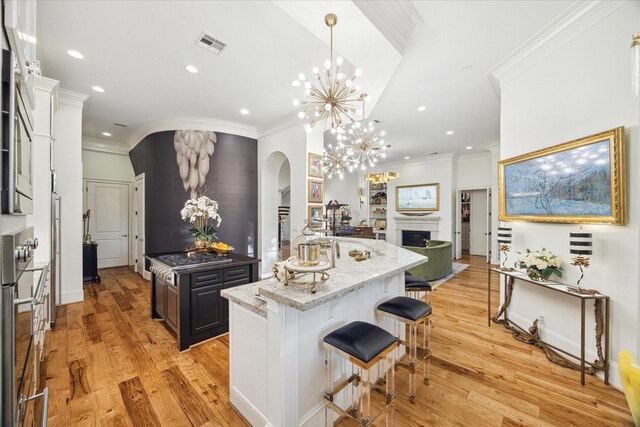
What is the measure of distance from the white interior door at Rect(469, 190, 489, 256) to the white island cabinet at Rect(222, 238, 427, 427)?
8279 millimetres

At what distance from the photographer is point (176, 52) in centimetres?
295

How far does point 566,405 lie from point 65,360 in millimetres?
4480

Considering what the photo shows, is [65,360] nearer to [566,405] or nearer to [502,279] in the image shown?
[566,405]

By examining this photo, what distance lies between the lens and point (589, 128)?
2.36 m

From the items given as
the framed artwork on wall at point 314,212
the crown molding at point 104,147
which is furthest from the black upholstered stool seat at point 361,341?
the crown molding at point 104,147

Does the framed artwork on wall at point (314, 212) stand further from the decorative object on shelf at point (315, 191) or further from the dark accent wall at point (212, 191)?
the dark accent wall at point (212, 191)

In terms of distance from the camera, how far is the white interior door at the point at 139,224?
5.75m

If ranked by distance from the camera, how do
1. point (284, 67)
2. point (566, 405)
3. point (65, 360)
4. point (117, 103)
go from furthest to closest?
point (117, 103), point (284, 67), point (65, 360), point (566, 405)

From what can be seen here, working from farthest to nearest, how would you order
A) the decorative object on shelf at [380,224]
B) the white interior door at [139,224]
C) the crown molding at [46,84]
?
1. the decorative object on shelf at [380,224]
2. the white interior door at [139,224]
3. the crown molding at [46,84]

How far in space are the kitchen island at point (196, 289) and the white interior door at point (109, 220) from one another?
463cm

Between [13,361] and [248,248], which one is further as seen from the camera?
[248,248]

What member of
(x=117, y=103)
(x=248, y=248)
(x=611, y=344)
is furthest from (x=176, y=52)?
(x=611, y=344)

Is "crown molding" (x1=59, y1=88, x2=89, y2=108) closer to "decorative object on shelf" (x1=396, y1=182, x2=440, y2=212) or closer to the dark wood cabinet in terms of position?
the dark wood cabinet

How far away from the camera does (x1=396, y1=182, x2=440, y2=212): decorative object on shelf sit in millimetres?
8320
